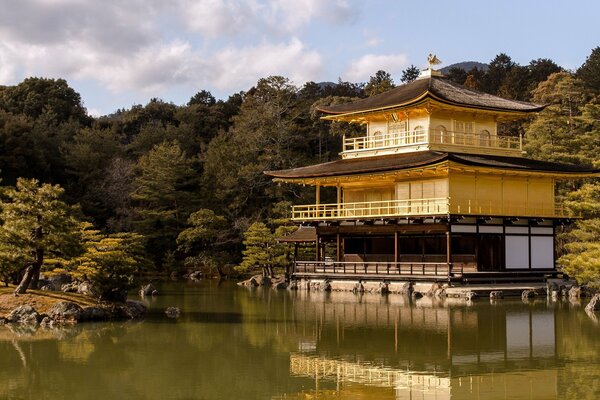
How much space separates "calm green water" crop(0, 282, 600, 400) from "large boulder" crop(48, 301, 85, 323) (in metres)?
0.85

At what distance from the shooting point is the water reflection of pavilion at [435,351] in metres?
14.3

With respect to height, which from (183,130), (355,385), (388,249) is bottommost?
(355,385)

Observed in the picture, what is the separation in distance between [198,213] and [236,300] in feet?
61.3

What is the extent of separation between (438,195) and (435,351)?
761 inches

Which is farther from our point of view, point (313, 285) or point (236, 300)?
point (313, 285)

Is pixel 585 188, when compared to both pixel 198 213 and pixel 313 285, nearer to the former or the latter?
pixel 313 285

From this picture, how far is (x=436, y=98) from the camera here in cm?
3725

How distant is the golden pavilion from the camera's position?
116 feet

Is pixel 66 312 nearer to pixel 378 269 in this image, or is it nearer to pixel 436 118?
pixel 378 269

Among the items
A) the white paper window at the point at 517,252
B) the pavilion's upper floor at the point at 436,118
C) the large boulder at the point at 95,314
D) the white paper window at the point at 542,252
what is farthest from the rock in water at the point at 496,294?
the large boulder at the point at 95,314

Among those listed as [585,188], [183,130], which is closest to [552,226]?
[585,188]

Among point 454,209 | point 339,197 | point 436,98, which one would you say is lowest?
point 454,209

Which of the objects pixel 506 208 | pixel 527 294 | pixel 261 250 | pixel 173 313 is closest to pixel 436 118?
pixel 506 208

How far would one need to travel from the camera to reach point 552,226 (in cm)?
3800
